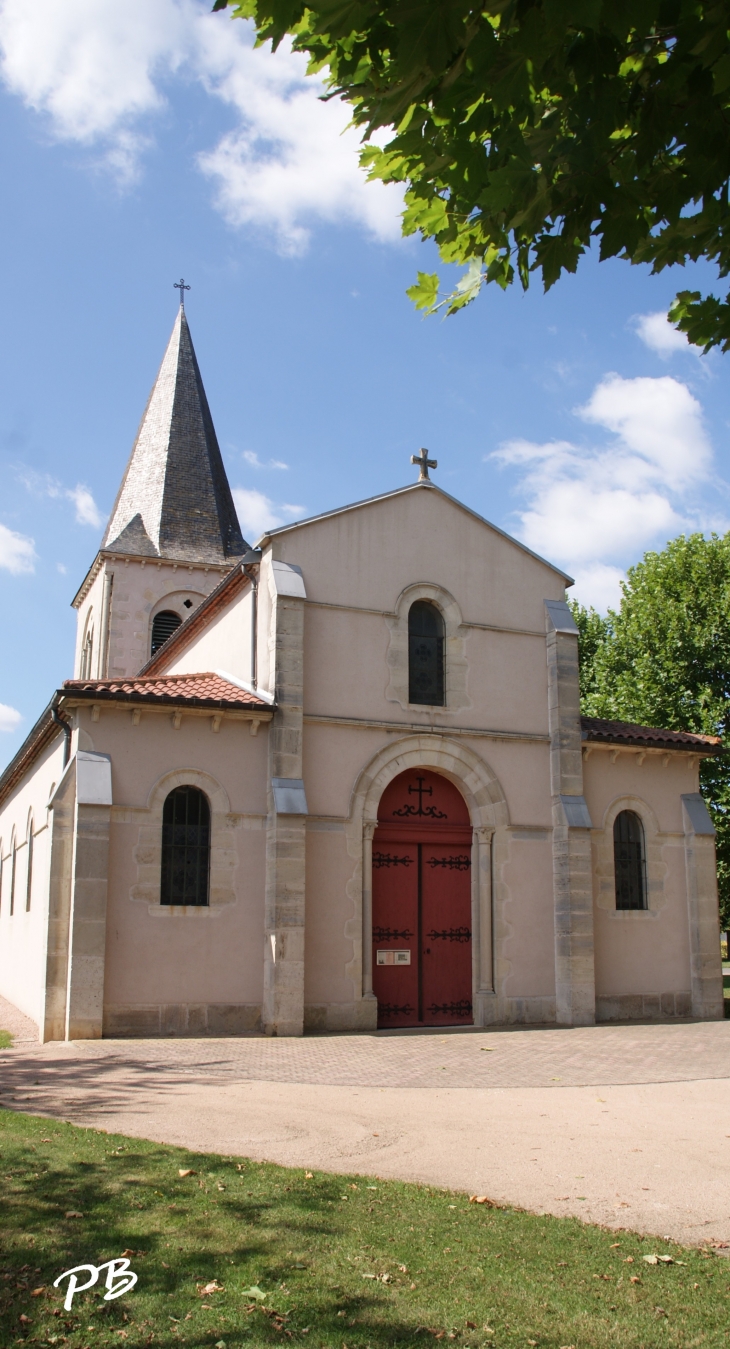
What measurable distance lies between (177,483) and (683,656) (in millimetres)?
15171

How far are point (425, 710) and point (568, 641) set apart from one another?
3004mm

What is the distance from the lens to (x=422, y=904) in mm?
16094

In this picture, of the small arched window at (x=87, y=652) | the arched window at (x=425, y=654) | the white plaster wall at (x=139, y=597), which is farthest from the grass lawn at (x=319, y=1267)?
the small arched window at (x=87, y=652)

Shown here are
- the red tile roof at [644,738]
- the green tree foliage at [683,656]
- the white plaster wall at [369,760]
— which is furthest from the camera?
the green tree foliage at [683,656]

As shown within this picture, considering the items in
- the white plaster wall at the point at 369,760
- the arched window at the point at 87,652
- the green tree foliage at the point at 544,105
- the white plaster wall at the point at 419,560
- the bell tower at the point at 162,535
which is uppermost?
the bell tower at the point at 162,535

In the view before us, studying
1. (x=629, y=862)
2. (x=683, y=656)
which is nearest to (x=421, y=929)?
(x=629, y=862)

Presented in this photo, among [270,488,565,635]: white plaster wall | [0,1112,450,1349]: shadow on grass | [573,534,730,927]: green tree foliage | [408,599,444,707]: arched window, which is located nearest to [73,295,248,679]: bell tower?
[573,534,730,927]: green tree foliage

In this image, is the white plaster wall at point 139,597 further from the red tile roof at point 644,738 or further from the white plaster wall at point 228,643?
the red tile roof at point 644,738

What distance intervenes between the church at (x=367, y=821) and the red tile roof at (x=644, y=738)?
7cm

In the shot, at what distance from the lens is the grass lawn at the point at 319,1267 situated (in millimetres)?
4348

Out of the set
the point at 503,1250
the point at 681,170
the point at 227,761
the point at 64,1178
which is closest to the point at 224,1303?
the point at 503,1250

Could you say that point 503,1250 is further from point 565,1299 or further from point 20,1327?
point 20,1327

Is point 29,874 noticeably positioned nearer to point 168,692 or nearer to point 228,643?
point 228,643

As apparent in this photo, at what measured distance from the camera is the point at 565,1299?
4754 millimetres
